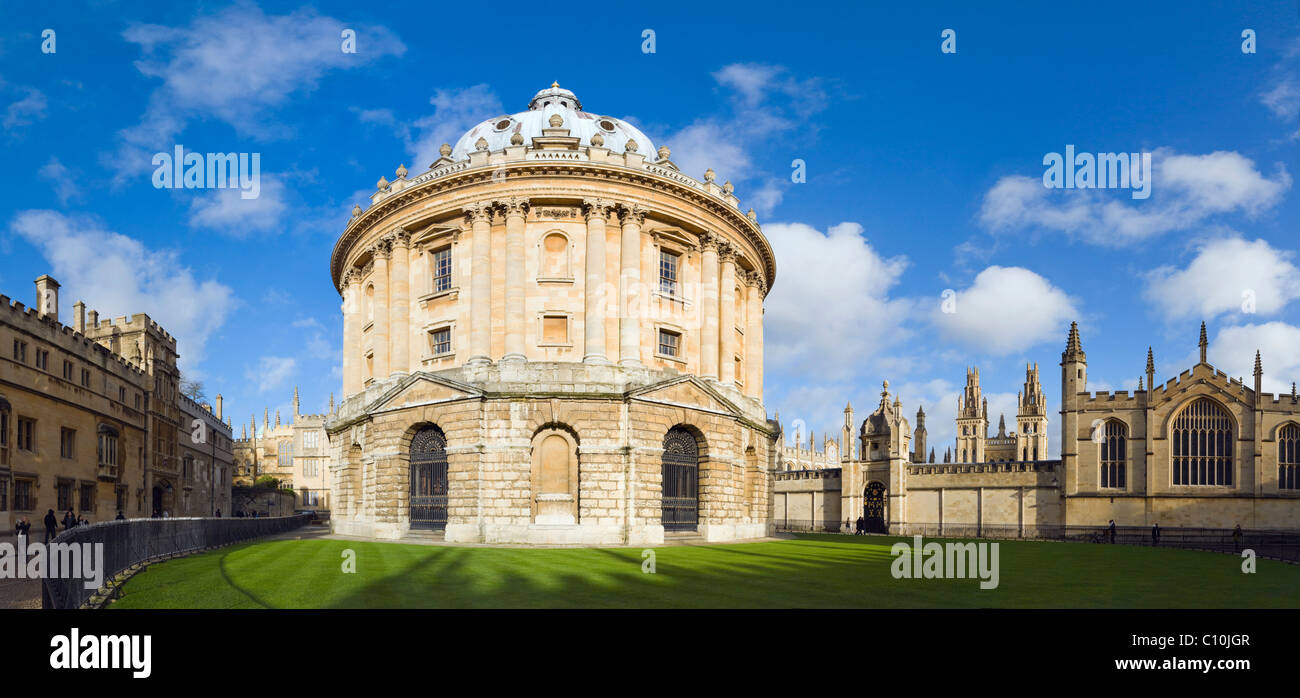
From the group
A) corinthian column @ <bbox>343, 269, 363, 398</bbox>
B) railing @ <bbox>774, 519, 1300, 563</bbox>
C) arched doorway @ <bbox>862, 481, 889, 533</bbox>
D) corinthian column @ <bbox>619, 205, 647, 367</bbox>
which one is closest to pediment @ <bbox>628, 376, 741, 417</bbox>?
corinthian column @ <bbox>619, 205, 647, 367</bbox>

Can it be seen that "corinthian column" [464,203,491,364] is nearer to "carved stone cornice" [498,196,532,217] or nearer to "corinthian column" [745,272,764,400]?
"carved stone cornice" [498,196,532,217]

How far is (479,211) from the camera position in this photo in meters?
37.8

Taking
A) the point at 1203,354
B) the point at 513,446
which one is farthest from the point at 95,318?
the point at 1203,354

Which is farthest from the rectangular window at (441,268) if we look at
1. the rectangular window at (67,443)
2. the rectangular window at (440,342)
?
the rectangular window at (67,443)

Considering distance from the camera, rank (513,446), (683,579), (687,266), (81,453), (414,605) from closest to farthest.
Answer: (414,605) < (683,579) < (513,446) < (687,266) < (81,453)

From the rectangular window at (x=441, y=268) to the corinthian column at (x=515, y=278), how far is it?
4573 mm

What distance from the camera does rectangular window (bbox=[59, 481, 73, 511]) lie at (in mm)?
42156

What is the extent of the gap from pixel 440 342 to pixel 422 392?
3.97 m

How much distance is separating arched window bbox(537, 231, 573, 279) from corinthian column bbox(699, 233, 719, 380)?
7.62 m

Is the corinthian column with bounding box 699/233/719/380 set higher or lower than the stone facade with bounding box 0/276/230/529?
higher

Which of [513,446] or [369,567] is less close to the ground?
[513,446]

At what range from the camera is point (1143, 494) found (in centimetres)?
5119
